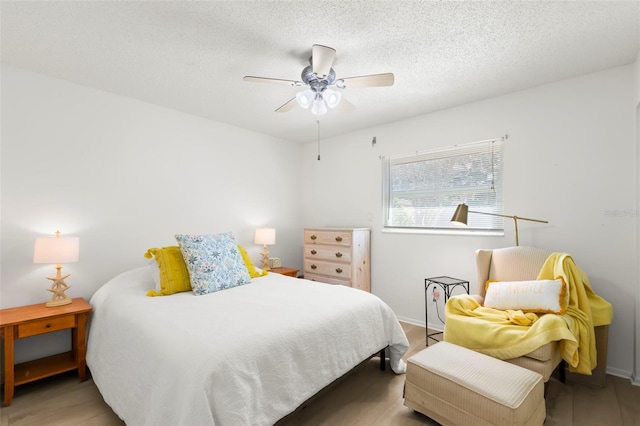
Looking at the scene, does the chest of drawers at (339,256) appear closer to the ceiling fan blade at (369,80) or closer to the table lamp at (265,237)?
the table lamp at (265,237)

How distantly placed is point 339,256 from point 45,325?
2.70 meters

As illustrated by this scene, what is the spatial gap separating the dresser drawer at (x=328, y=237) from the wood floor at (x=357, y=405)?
160cm

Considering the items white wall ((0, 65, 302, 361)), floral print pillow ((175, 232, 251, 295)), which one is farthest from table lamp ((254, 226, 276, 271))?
floral print pillow ((175, 232, 251, 295))

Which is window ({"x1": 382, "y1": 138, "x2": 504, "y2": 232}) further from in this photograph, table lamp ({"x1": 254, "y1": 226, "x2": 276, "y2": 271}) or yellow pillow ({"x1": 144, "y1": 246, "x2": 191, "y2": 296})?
yellow pillow ({"x1": 144, "y1": 246, "x2": 191, "y2": 296})

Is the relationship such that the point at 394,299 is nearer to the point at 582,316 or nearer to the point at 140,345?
the point at 582,316

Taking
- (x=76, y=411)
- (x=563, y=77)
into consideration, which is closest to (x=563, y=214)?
(x=563, y=77)

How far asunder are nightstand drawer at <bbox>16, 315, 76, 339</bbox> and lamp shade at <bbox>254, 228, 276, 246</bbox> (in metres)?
1.96

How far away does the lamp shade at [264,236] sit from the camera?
12.6ft

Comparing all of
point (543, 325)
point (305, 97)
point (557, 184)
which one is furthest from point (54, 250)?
point (557, 184)

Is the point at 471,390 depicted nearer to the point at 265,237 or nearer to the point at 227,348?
the point at 227,348

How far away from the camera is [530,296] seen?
2.19 metres

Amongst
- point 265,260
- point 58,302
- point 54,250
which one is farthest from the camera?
point 265,260

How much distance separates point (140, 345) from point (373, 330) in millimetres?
1493

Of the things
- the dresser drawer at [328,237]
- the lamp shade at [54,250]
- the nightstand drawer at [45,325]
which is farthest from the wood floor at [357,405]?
the dresser drawer at [328,237]
